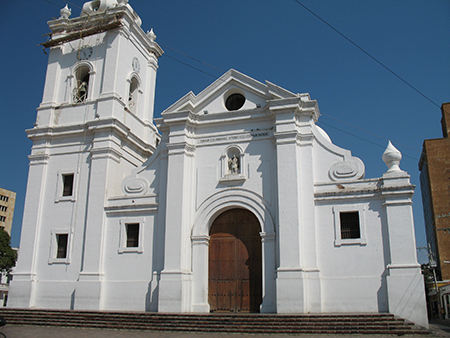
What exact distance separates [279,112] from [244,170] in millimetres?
2712

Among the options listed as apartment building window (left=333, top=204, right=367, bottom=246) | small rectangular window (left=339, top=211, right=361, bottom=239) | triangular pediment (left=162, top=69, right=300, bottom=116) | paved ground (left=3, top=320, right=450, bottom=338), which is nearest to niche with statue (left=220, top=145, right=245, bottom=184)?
triangular pediment (left=162, top=69, right=300, bottom=116)

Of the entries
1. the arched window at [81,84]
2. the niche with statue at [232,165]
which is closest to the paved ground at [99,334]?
the niche with statue at [232,165]

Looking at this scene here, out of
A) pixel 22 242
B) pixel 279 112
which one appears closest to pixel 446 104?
pixel 279 112

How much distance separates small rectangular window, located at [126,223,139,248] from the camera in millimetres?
18016

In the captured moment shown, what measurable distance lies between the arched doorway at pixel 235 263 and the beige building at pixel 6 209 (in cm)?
5786

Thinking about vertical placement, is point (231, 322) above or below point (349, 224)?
below

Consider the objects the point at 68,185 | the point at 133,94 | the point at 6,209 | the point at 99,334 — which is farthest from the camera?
the point at 6,209

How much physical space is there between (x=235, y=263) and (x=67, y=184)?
339 inches

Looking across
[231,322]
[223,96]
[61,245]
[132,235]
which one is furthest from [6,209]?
[231,322]

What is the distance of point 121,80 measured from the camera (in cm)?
2061

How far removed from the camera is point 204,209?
1741cm

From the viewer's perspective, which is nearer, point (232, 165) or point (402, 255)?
point (402, 255)

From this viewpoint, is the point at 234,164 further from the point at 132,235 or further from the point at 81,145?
the point at 81,145

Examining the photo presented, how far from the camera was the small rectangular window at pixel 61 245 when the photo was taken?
18561 mm
